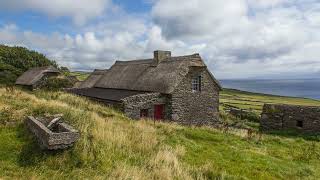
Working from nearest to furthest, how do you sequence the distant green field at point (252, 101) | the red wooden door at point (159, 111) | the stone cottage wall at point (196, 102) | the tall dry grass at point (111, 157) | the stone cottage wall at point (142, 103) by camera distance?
the tall dry grass at point (111, 157) < the stone cottage wall at point (142, 103) < the red wooden door at point (159, 111) < the stone cottage wall at point (196, 102) < the distant green field at point (252, 101)

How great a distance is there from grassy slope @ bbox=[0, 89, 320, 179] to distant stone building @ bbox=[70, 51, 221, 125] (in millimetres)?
11984

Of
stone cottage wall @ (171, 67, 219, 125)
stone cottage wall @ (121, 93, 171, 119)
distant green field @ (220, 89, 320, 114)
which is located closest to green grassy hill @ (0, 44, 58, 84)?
stone cottage wall @ (121, 93, 171, 119)

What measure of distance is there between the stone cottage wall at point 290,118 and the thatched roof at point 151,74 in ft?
20.8

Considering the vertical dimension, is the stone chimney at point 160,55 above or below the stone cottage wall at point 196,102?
above

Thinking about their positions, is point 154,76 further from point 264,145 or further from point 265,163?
point 265,163

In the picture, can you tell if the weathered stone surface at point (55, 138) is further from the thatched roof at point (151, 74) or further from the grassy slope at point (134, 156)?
the thatched roof at point (151, 74)

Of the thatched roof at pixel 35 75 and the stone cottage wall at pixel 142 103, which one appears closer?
the stone cottage wall at pixel 142 103

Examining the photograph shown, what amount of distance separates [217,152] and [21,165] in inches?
331

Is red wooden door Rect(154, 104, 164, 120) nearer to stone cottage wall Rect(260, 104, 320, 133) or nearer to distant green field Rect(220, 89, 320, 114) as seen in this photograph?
stone cottage wall Rect(260, 104, 320, 133)

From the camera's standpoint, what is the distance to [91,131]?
1327cm

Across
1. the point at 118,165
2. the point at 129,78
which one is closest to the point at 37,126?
the point at 118,165

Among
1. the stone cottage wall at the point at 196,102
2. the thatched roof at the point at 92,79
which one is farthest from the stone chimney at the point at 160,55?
the thatched roof at the point at 92,79

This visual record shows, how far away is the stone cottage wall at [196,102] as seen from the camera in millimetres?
32250

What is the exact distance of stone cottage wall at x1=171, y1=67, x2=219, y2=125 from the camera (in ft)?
106
